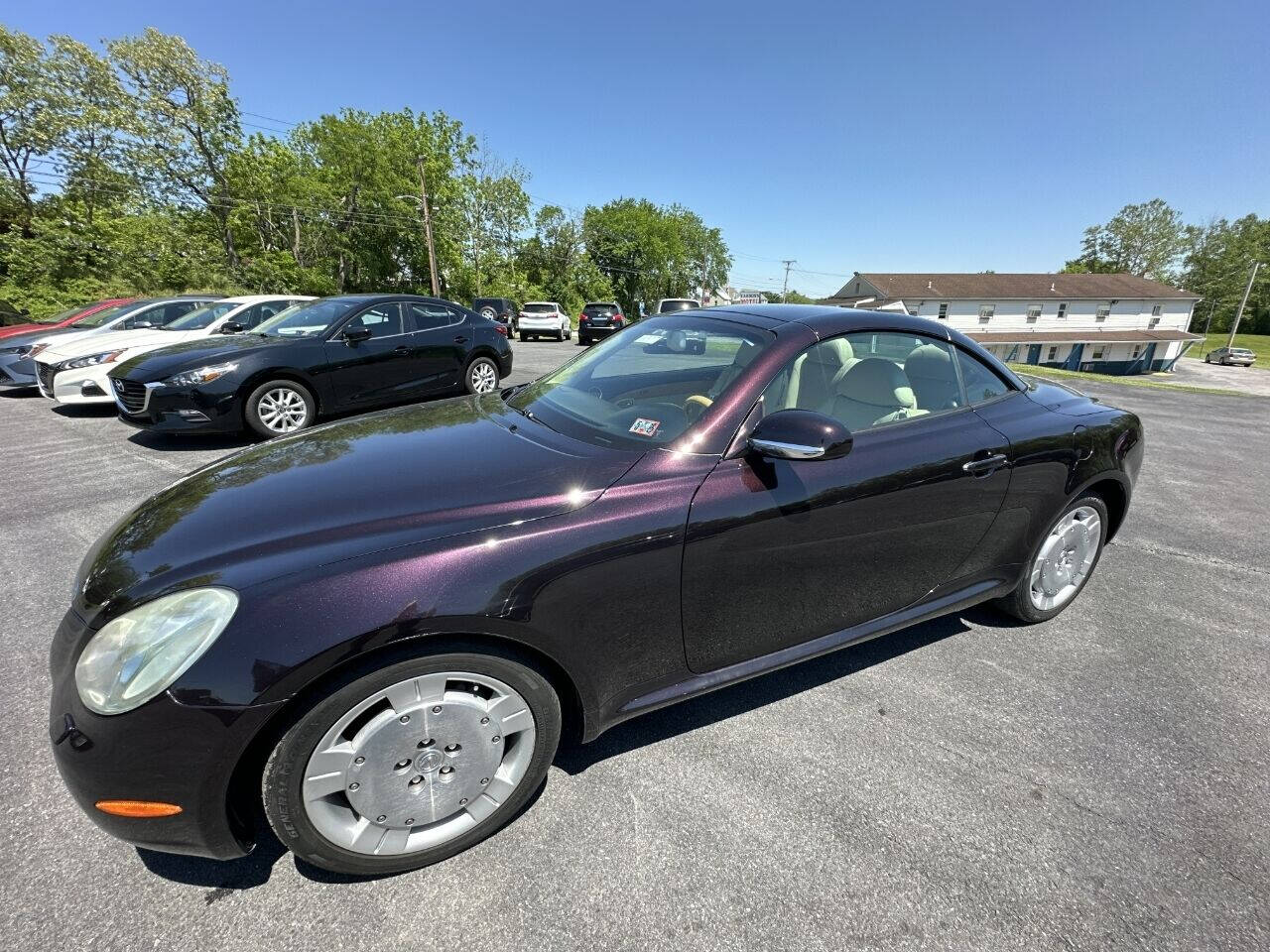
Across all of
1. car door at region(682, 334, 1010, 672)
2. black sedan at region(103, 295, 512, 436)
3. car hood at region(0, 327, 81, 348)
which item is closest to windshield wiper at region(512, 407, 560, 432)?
car door at region(682, 334, 1010, 672)

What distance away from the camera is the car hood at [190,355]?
516 centimetres

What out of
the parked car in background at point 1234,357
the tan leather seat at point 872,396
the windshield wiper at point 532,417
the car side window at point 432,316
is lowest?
the parked car in background at point 1234,357

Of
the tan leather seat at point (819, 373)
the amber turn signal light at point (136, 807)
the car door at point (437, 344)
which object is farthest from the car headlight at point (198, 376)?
the tan leather seat at point (819, 373)

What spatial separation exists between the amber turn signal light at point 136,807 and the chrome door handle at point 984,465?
274 cm

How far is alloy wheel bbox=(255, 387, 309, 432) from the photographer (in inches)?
217

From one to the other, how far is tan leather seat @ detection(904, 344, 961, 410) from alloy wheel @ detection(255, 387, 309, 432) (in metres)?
5.59

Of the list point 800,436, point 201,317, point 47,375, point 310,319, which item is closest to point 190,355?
point 310,319

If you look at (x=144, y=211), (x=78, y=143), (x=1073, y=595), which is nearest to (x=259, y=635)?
(x=1073, y=595)

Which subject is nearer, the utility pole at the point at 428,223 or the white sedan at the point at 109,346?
the white sedan at the point at 109,346

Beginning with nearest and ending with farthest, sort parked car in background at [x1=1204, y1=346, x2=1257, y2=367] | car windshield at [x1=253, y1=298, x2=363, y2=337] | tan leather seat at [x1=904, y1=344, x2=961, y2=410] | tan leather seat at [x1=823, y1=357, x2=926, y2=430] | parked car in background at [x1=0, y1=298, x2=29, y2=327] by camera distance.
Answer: tan leather seat at [x1=823, y1=357, x2=926, y2=430] → tan leather seat at [x1=904, y1=344, x2=961, y2=410] → car windshield at [x1=253, y1=298, x2=363, y2=337] → parked car in background at [x1=0, y1=298, x2=29, y2=327] → parked car in background at [x1=1204, y1=346, x2=1257, y2=367]

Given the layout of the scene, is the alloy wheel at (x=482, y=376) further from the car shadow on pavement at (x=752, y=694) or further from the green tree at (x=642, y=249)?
the green tree at (x=642, y=249)

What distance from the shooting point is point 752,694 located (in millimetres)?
2309

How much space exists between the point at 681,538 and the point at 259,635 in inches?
43.5

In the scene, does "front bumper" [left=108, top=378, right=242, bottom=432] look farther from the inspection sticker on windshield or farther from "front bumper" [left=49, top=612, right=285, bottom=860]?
the inspection sticker on windshield
